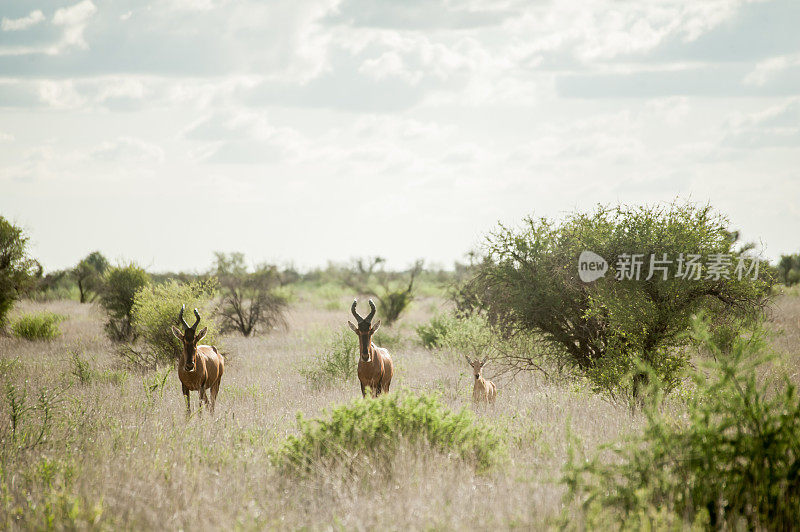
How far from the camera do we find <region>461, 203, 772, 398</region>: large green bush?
8648 millimetres

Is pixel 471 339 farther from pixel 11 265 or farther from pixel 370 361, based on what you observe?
pixel 11 265

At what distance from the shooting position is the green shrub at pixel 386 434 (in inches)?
224

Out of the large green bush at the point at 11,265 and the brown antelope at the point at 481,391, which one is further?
the large green bush at the point at 11,265

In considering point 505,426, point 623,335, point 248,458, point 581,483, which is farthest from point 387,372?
point 581,483

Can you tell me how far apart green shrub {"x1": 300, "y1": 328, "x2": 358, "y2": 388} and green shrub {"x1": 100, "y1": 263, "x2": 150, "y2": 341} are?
8.05m

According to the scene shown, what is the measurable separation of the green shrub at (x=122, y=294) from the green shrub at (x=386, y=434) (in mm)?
13540

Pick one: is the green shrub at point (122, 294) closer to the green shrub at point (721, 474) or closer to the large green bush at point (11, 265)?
the large green bush at point (11, 265)

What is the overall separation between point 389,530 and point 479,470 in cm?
166

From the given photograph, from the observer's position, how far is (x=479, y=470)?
557 cm

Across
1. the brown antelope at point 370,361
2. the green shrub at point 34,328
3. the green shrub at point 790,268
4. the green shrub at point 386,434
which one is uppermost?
the green shrub at point 790,268

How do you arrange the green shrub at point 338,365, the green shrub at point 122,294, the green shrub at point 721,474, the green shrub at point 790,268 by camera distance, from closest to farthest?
the green shrub at point 721,474, the green shrub at point 338,365, the green shrub at point 122,294, the green shrub at point 790,268

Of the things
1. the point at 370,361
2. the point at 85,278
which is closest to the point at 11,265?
the point at 370,361

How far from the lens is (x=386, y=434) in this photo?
575cm

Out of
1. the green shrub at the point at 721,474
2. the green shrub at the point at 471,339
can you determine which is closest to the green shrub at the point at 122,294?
the green shrub at the point at 471,339
